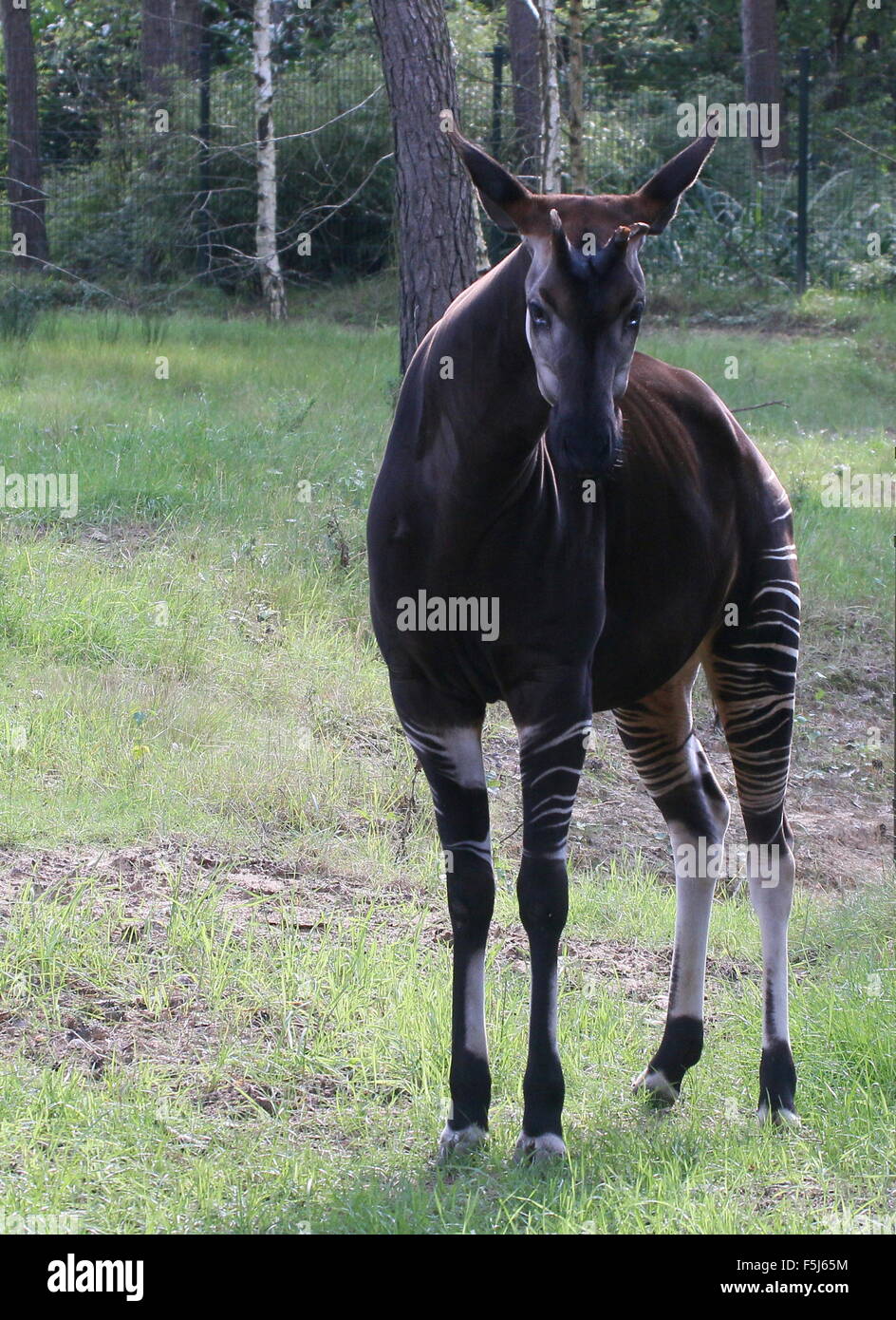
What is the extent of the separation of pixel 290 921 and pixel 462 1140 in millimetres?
1456

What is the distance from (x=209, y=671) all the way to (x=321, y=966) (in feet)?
9.59

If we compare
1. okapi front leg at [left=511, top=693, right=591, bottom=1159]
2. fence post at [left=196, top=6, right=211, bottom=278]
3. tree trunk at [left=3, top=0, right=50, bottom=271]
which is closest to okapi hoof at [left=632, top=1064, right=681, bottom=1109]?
okapi front leg at [left=511, top=693, right=591, bottom=1159]

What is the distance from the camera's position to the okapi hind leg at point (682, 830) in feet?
13.4

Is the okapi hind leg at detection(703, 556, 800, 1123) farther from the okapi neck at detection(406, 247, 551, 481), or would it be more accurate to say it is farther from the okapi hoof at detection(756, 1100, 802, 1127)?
the okapi neck at detection(406, 247, 551, 481)

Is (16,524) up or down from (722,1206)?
up

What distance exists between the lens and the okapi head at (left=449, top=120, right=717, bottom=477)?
286cm

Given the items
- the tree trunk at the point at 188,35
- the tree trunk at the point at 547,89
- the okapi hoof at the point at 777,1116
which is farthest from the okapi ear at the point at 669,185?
the tree trunk at the point at 188,35

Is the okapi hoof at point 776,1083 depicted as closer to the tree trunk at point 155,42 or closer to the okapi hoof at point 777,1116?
the okapi hoof at point 777,1116

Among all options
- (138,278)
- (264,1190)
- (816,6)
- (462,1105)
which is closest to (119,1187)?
(264,1190)

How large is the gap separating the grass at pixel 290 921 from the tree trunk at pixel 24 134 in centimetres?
995

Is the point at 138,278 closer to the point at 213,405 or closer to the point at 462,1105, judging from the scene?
the point at 213,405

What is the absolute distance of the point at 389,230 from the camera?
62.4ft

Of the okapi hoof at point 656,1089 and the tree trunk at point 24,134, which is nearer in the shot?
the okapi hoof at point 656,1089
